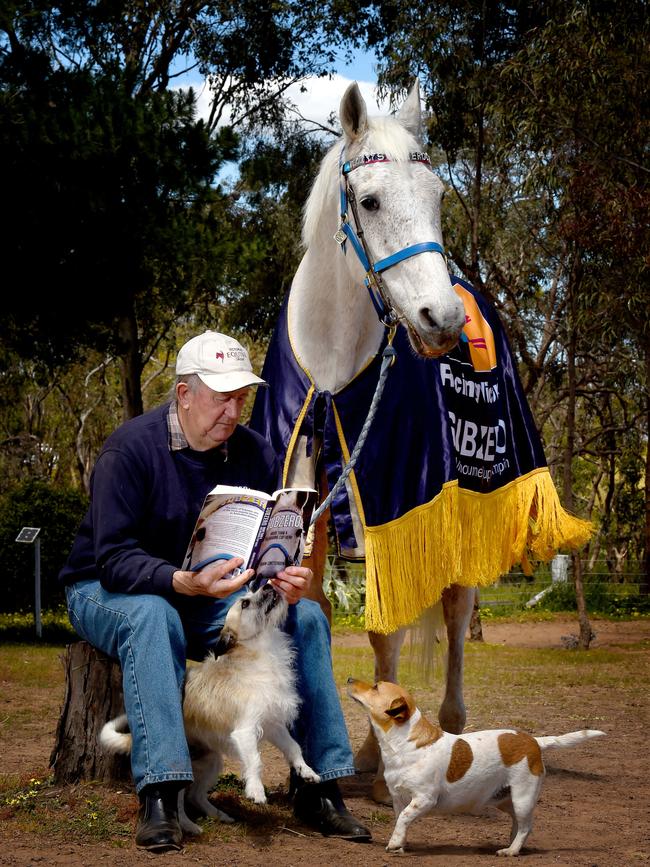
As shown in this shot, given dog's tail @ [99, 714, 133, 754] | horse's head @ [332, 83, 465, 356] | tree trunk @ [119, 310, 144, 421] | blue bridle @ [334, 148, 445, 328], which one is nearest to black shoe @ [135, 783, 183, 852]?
dog's tail @ [99, 714, 133, 754]

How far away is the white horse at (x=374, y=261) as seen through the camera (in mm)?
3439

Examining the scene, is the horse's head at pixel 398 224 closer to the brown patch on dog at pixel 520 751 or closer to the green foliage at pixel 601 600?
the brown patch on dog at pixel 520 751

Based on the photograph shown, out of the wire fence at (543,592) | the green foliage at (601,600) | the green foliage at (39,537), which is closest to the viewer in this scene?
the green foliage at (39,537)

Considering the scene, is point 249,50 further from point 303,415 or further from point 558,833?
point 558,833

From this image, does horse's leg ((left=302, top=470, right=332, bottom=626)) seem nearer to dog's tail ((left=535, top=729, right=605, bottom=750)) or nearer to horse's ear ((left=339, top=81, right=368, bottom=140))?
dog's tail ((left=535, top=729, right=605, bottom=750))

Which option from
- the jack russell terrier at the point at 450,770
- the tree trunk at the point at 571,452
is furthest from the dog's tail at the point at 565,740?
the tree trunk at the point at 571,452

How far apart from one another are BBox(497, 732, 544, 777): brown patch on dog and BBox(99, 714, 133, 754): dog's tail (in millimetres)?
1227

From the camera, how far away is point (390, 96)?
1341 centimetres

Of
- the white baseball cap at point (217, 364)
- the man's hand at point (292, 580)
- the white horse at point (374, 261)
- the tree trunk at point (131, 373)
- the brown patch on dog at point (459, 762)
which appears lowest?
the brown patch on dog at point (459, 762)

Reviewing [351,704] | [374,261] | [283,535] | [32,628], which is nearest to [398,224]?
[374,261]

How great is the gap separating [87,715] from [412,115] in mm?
2652

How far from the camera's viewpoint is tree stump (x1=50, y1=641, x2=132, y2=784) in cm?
359

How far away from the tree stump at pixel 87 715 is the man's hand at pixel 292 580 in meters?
0.77

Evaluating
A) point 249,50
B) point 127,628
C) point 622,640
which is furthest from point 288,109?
point 127,628
